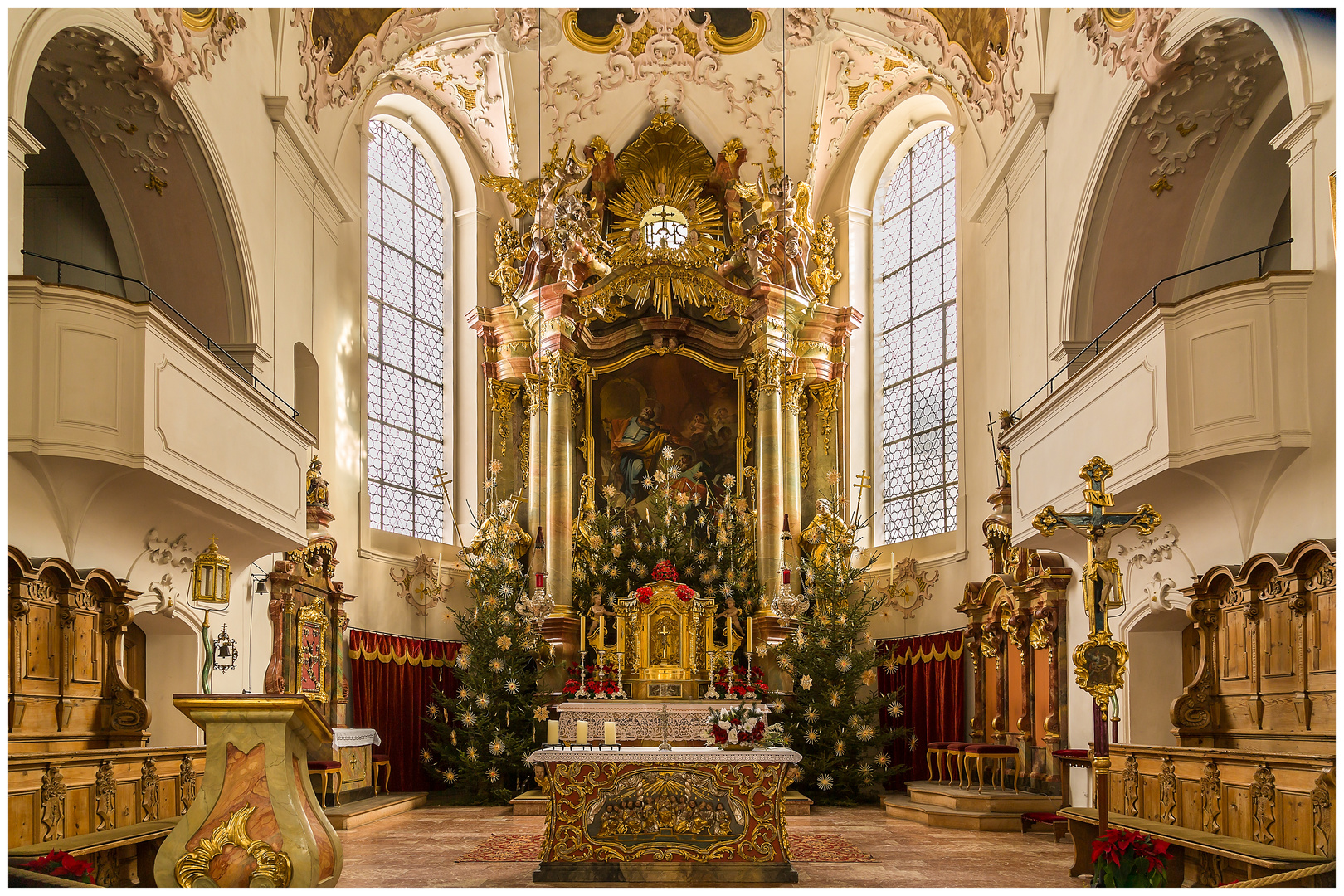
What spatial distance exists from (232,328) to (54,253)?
1775 mm

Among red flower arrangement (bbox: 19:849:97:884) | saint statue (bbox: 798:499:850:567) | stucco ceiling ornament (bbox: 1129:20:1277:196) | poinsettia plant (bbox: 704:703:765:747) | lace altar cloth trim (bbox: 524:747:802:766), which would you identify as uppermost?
stucco ceiling ornament (bbox: 1129:20:1277:196)

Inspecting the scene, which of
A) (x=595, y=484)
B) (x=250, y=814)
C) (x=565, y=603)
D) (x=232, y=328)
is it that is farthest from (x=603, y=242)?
(x=250, y=814)

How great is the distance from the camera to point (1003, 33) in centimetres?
1389

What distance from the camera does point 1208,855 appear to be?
7.39 meters

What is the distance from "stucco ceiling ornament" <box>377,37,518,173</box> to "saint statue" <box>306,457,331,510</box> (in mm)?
5699

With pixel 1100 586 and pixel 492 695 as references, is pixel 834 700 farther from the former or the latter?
pixel 1100 586

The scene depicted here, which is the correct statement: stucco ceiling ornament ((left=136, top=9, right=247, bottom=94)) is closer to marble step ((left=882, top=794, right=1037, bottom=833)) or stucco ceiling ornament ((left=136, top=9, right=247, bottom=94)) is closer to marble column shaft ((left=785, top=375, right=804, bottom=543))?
marble column shaft ((left=785, top=375, right=804, bottom=543))

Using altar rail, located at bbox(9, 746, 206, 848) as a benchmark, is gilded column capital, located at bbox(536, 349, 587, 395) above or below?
above

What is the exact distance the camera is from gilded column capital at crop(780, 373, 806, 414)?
16500 mm

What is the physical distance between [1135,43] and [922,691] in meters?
7.88

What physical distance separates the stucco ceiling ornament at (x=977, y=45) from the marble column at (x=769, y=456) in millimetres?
3918

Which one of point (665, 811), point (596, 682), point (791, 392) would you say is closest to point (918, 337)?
point (791, 392)

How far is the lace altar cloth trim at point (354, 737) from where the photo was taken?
11836 mm

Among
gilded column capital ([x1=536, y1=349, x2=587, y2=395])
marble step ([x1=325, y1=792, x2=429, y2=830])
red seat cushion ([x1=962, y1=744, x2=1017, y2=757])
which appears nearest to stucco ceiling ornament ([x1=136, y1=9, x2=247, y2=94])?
gilded column capital ([x1=536, y1=349, x2=587, y2=395])
